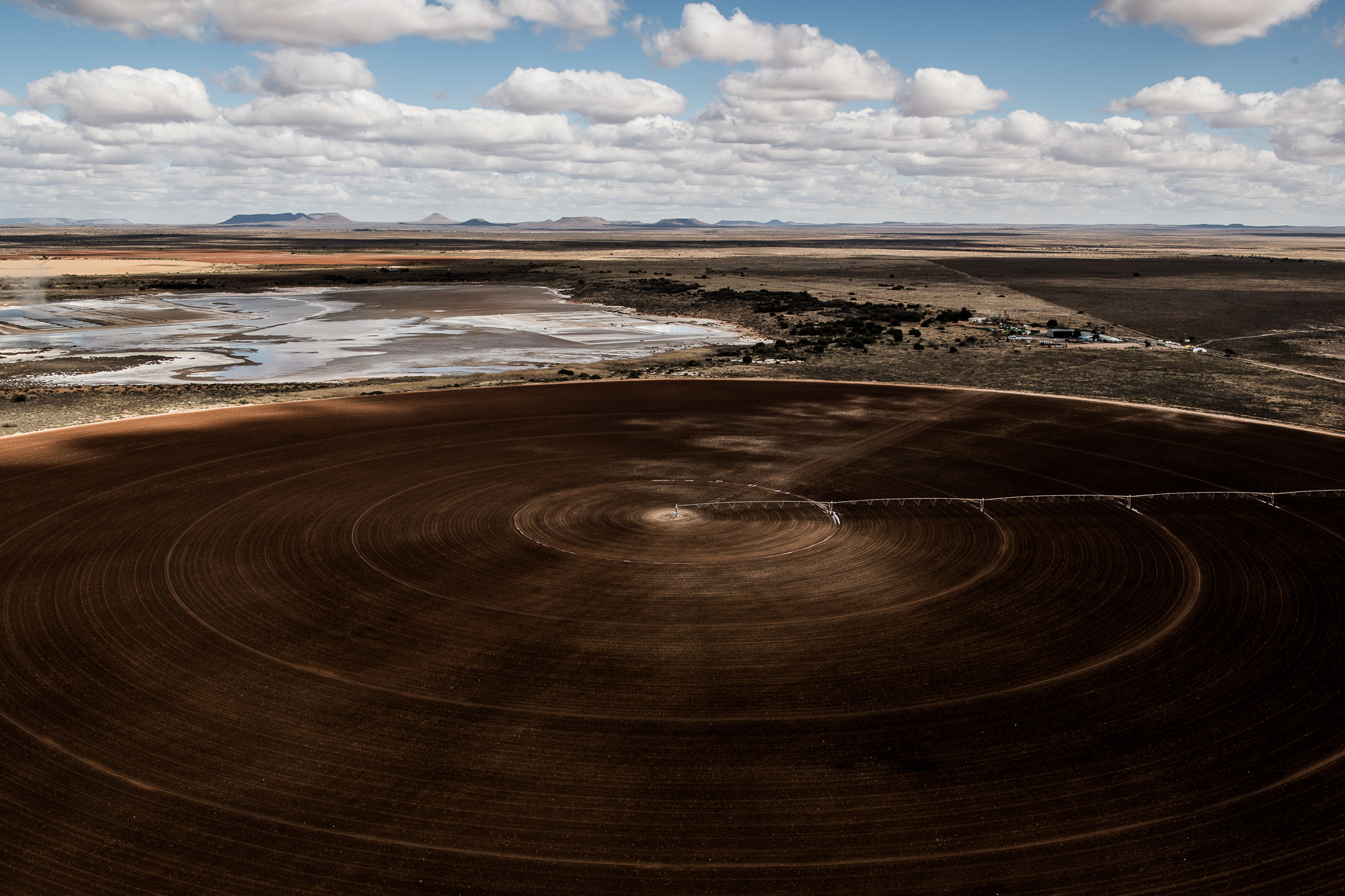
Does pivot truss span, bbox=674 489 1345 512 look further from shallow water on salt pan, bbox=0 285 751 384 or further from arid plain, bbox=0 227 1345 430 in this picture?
shallow water on salt pan, bbox=0 285 751 384

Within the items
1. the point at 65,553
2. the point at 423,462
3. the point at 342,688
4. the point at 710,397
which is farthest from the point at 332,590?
the point at 710,397

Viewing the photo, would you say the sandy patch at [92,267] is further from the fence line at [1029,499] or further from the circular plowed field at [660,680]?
the fence line at [1029,499]

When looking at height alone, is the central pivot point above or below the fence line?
Result: below

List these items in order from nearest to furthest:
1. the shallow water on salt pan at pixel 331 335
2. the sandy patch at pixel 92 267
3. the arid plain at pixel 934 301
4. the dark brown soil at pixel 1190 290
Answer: the arid plain at pixel 934 301 → the shallow water on salt pan at pixel 331 335 → the dark brown soil at pixel 1190 290 → the sandy patch at pixel 92 267

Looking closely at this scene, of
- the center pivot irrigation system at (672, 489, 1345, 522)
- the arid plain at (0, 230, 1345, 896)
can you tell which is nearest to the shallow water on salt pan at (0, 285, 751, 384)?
the arid plain at (0, 230, 1345, 896)

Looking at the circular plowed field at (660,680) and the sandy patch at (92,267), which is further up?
the sandy patch at (92,267)

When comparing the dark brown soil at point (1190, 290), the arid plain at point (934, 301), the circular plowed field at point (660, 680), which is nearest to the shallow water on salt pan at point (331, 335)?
the arid plain at point (934, 301)
